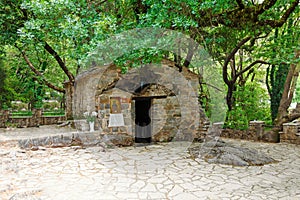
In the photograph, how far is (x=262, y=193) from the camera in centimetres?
409

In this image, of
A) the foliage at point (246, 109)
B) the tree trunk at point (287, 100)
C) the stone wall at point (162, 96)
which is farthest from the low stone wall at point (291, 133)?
the stone wall at point (162, 96)

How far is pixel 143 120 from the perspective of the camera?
8.94m

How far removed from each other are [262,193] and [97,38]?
15.8ft

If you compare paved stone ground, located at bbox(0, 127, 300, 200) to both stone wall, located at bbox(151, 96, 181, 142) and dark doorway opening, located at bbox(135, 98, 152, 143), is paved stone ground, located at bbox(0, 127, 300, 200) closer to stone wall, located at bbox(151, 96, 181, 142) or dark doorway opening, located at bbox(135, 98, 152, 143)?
dark doorway opening, located at bbox(135, 98, 152, 143)

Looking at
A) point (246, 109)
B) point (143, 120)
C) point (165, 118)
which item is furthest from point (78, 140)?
point (246, 109)

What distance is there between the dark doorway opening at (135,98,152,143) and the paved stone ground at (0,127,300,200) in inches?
64.8

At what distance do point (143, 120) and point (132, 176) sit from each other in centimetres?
411

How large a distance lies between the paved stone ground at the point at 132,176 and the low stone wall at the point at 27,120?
6.09 m

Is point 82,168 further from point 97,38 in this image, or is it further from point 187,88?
point 187,88

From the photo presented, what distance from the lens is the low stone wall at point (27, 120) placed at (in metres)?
12.3

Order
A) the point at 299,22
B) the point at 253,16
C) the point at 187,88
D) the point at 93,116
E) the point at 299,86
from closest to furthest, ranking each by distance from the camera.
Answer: the point at 253,16 → the point at 93,116 → the point at 187,88 → the point at 299,22 → the point at 299,86

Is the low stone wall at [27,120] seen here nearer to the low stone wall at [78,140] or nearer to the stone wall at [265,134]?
the low stone wall at [78,140]

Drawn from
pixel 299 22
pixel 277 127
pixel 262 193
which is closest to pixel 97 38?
pixel 262 193

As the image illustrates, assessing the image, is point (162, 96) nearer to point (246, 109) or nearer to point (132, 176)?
point (132, 176)
